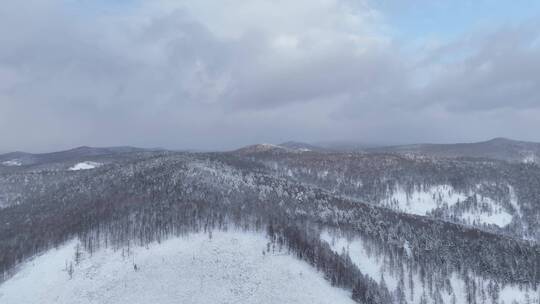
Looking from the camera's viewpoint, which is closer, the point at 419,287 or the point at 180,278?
the point at 180,278

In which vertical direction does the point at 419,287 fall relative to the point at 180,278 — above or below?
below

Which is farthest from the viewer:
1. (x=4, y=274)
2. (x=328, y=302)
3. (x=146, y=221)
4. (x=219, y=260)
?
(x=146, y=221)

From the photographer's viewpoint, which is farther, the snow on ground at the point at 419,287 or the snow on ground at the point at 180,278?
the snow on ground at the point at 419,287

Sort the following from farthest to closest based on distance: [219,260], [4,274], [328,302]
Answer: [4,274] < [219,260] < [328,302]

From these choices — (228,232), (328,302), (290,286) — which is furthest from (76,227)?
(328,302)

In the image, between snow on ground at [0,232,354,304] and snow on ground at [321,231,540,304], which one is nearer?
snow on ground at [0,232,354,304]

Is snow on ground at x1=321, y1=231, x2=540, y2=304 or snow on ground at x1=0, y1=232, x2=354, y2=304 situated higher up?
snow on ground at x1=0, y1=232, x2=354, y2=304

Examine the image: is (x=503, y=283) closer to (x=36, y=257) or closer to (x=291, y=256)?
(x=291, y=256)

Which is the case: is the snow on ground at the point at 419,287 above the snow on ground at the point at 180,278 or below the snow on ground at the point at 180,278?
below
